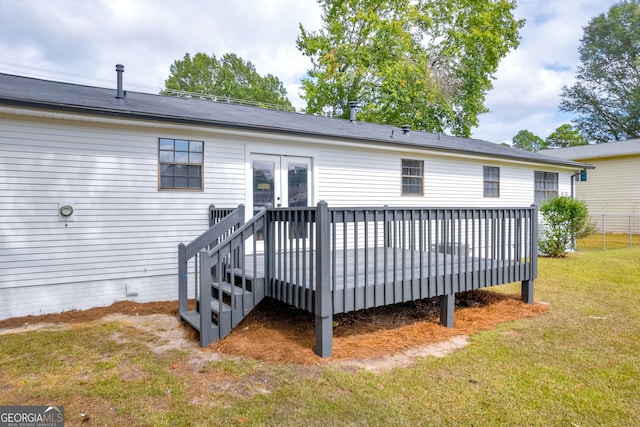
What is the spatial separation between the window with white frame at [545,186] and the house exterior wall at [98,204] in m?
8.54

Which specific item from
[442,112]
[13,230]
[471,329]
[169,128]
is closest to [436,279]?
[471,329]

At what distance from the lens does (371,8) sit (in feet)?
60.8

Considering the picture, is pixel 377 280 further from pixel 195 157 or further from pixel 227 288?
pixel 195 157

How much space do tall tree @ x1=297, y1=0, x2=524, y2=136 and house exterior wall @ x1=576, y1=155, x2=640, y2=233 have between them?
20.3 feet

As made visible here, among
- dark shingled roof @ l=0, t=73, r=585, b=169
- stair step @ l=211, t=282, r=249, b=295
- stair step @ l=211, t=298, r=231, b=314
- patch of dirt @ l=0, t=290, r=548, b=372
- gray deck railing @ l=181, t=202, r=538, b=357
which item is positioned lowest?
patch of dirt @ l=0, t=290, r=548, b=372

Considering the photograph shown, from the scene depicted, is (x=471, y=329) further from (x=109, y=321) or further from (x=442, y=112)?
(x=442, y=112)

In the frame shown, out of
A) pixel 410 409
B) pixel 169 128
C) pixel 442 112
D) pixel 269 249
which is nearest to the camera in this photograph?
pixel 410 409

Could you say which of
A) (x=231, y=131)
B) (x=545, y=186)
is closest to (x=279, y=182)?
(x=231, y=131)

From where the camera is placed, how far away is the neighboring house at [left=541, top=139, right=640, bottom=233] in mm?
15766

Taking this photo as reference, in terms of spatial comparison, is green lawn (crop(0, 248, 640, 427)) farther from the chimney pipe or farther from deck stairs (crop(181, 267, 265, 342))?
the chimney pipe

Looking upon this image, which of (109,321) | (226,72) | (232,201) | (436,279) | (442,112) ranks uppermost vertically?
(226,72)

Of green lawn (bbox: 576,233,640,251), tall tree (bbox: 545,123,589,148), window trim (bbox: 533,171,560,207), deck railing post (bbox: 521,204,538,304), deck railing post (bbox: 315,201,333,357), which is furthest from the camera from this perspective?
tall tree (bbox: 545,123,589,148)

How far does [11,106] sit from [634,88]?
36354 millimetres

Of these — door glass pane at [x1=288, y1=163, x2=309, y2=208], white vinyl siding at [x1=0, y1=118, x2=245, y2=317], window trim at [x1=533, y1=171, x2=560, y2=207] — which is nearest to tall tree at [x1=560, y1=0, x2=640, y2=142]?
window trim at [x1=533, y1=171, x2=560, y2=207]
